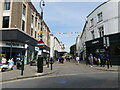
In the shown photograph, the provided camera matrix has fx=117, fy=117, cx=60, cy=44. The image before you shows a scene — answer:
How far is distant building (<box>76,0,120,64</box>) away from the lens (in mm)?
19359

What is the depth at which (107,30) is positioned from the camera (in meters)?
20.9

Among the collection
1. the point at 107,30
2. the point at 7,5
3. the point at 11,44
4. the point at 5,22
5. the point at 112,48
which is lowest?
the point at 112,48

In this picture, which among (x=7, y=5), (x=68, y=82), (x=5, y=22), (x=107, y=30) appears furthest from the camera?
(x=107, y=30)

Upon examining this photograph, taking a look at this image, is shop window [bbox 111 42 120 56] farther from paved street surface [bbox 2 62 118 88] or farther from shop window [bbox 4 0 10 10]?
shop window [bbox 4 0 10 10]

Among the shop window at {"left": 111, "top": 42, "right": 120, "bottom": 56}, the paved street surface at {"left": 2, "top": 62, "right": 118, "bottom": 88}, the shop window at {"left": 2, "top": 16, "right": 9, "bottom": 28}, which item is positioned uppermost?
the shop window at {"left": 2, "top": 16, "right": 9, "bottom": 28}

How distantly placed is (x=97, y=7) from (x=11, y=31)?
56.7 ft

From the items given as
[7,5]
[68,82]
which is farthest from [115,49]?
[7,5]

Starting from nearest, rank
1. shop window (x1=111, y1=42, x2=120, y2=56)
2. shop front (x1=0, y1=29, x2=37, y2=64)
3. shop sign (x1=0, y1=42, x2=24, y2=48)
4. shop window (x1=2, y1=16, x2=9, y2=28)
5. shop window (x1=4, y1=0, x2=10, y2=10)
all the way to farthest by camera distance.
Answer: shop front (x1=0, y1=29, x2=37, y2=64)
shop sign (x1=0, y1=42, x2=24, y2=48)
shop window (x1=2, y1=16, x2=9, y2=28)
shop window (x1=111, y1=42, x2=120, y2=56)
shop window (x1=4, y1=0, x2=10, y2=10)

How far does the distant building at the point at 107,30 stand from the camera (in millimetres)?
19359

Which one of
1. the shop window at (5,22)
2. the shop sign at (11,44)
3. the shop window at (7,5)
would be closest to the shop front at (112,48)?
the shop sign at (11,44)

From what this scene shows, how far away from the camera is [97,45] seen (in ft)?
74.9

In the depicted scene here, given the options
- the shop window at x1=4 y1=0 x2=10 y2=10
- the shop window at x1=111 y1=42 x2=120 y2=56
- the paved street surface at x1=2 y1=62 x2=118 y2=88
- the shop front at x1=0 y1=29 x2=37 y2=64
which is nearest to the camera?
Answer: the paved street surface at x1=2 y1=62 x2=118 y2=88

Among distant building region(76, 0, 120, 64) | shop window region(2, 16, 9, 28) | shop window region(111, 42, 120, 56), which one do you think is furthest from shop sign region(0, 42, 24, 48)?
shop window region(111, 42, 120, 56)

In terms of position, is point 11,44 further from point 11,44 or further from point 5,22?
point 5,22
